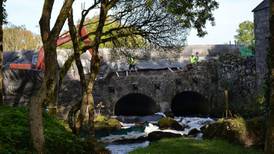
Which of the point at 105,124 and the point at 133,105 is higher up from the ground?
the point at 133,105

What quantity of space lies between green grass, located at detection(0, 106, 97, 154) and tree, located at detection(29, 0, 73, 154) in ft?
1.31

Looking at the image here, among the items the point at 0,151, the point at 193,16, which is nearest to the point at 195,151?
the point at 193,16

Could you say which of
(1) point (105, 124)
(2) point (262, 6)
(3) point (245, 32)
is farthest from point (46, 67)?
(3) point (245, 32)

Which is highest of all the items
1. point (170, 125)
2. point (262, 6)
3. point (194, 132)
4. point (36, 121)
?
point (262, 6)

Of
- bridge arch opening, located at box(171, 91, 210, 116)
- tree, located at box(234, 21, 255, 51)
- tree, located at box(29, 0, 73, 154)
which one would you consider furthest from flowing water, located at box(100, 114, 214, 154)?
tree, located at box(234, 21, 255, 51)

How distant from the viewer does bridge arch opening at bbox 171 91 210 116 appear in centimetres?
4856

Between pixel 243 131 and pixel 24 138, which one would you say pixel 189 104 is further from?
pixel 24 138

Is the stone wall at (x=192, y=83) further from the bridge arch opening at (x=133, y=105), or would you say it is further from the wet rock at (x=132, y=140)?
the wet rock at (x=132, y=140)

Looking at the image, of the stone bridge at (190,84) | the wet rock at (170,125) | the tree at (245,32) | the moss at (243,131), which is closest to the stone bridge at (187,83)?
the stone bridge at (190,84)

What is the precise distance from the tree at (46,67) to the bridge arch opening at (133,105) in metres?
39.9

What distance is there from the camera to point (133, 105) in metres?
53.5

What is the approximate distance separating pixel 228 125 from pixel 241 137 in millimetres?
1395

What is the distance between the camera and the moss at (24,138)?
33.4ft

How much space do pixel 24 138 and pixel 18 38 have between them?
210ft
